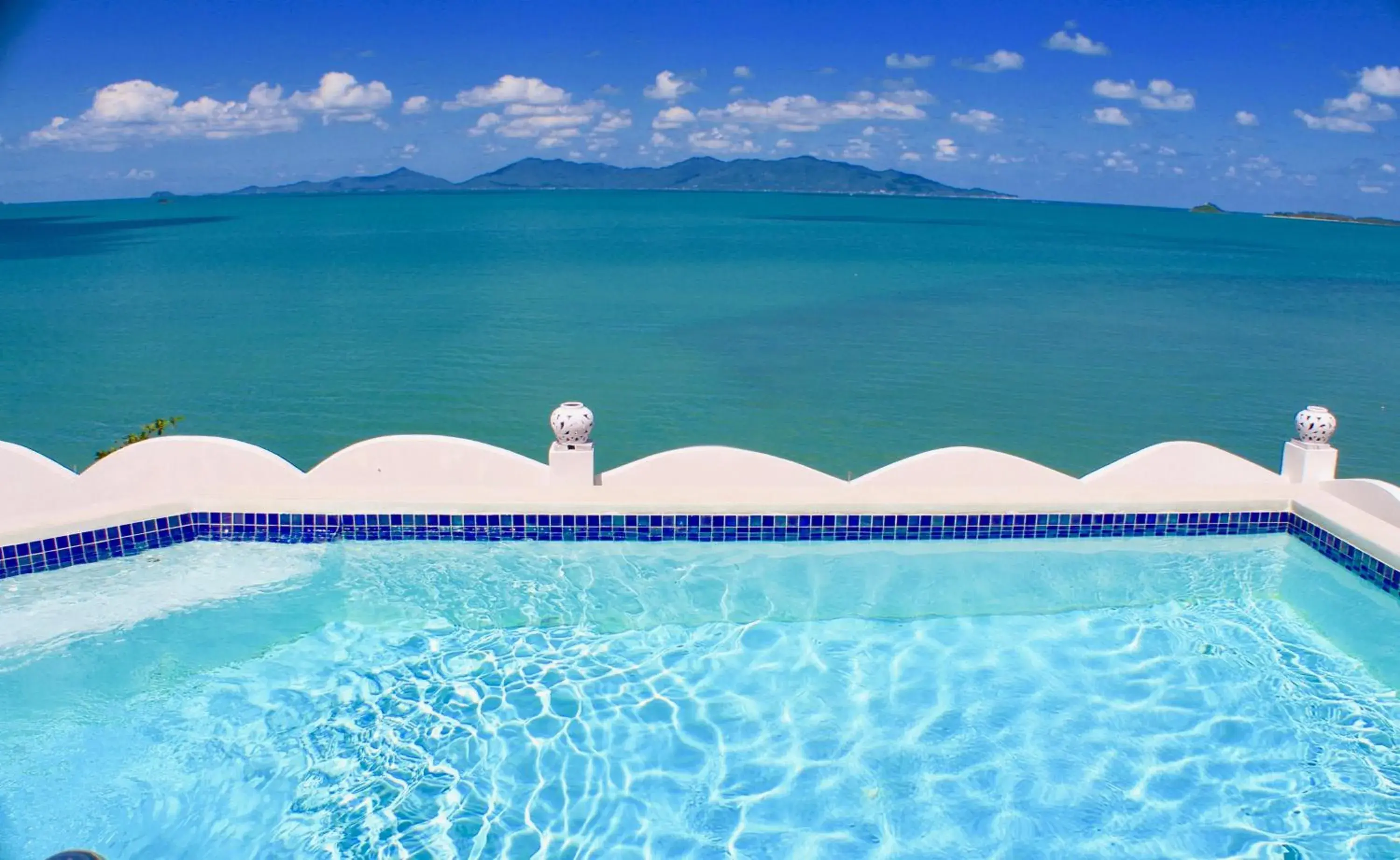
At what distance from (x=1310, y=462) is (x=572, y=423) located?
194 inches

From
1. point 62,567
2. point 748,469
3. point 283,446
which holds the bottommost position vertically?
point 283,446

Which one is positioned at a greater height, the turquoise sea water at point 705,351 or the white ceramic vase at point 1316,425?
the white ceramic vase at point 1316,425

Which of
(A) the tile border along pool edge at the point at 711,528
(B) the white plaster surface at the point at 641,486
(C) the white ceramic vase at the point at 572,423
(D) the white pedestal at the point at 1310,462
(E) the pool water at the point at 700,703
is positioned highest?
(C) the white ceramic vase at the point at 572,423

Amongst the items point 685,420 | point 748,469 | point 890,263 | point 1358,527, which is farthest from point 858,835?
point 890,263

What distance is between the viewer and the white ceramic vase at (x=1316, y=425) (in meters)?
6.80

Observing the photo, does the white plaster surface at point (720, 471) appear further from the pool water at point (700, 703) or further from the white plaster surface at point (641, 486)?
the pool water at point (700, 703)

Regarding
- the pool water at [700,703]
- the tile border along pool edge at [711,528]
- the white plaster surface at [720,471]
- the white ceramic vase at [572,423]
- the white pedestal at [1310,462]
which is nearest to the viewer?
the pool water at [700,703]

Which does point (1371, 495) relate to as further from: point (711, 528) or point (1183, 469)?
point (711, 528)

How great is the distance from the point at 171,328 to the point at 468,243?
33.7 meters

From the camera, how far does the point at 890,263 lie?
45406 mm

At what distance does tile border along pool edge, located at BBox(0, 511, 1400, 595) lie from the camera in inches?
241

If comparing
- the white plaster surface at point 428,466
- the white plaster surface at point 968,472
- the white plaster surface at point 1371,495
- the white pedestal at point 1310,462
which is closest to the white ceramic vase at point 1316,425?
the white pedestal at point 1310,462

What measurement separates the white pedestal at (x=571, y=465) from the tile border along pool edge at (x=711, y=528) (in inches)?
11.7

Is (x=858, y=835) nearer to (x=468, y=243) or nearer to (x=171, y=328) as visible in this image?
(x=171, y=328)
